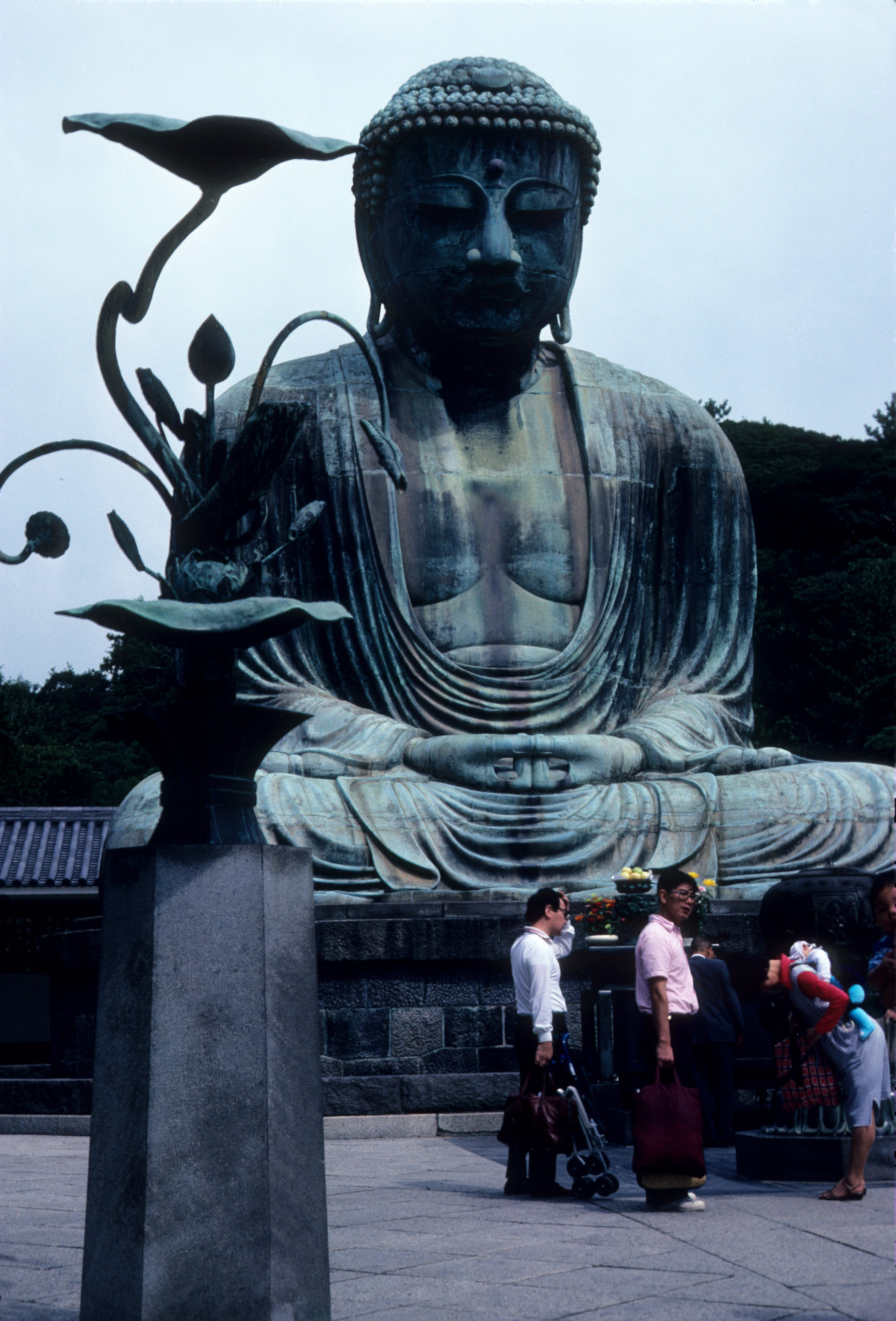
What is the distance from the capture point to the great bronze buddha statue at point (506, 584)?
31.8 feet

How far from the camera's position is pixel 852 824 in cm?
973

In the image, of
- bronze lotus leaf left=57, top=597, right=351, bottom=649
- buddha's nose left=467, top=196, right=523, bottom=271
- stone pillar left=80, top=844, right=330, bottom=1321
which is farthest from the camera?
buddha's nose left=467, top=196, right=523, bottom=271

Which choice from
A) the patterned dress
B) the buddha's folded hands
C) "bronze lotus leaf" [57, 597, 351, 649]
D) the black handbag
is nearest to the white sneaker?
the black handbag

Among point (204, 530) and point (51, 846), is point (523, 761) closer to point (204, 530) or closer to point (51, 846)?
point (204, 530)

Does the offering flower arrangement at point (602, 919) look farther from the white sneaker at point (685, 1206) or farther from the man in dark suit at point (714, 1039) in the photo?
the white sneaker at point (685, 1206)

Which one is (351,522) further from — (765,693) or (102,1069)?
(765,693)

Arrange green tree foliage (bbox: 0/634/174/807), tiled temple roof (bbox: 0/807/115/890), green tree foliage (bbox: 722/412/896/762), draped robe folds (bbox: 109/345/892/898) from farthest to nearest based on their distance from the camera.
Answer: green tree foliage (bbox: 0/634/174/807), green tree foliage (bbox: 722/412/896/762), tiled temple roof (bbox: 0/807/115/890), draped robe folds (bbox: 109/345/892/898)

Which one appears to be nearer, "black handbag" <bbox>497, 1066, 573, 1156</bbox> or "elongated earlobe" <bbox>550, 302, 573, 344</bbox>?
"black handbag" <bbox>497, 1066, 573, 1156</bbox>

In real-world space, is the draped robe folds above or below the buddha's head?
below

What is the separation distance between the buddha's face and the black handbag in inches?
252

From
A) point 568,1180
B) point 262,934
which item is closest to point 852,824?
point 568,1180

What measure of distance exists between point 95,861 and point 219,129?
15817mm

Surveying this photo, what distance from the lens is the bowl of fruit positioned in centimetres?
824

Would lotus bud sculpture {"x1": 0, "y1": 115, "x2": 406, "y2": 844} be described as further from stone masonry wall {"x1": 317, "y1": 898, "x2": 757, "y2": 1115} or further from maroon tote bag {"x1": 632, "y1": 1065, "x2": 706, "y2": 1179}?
stone masonry wall {"x1": 317, "y1": 898, "x2": 757, "y2": 1115}
